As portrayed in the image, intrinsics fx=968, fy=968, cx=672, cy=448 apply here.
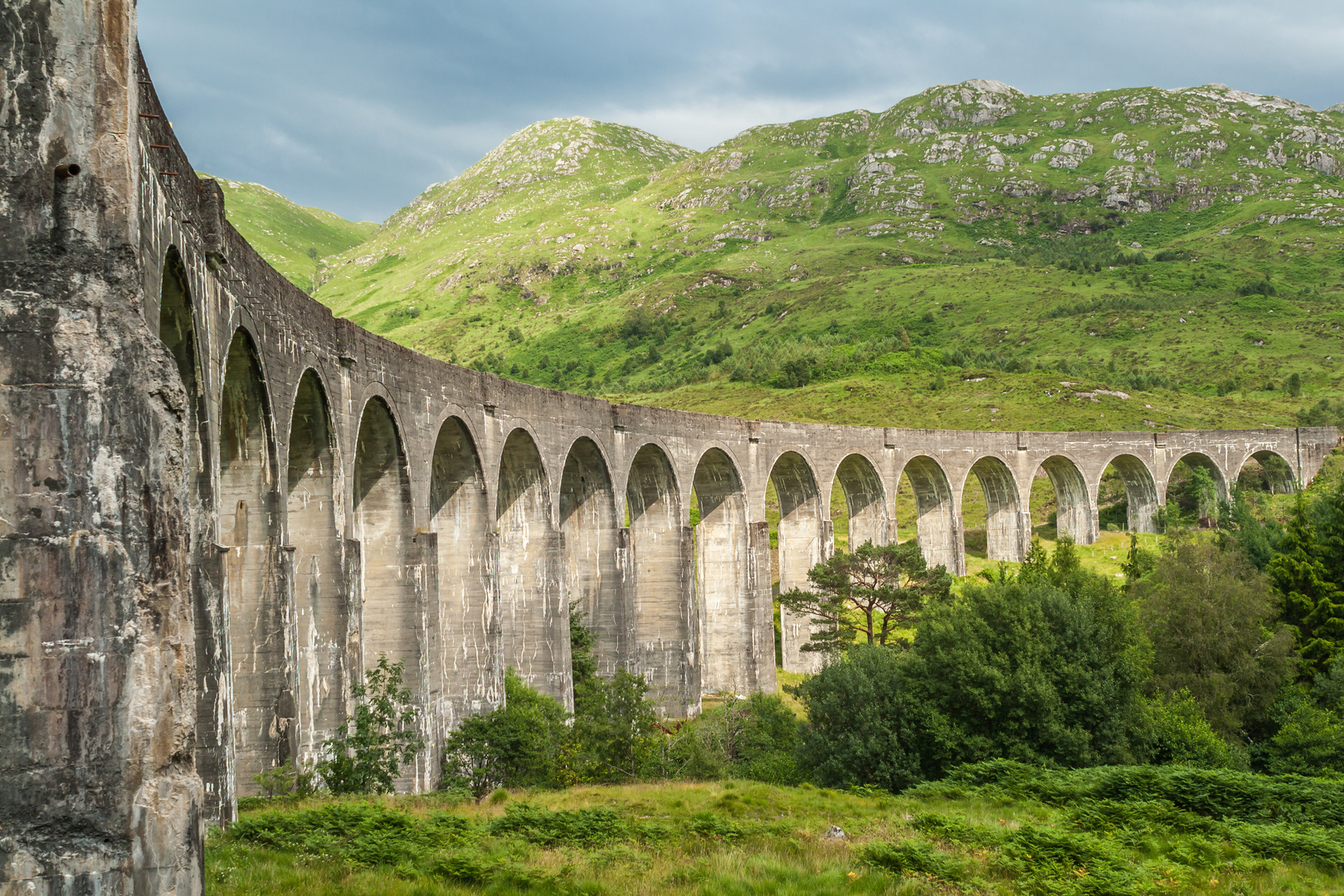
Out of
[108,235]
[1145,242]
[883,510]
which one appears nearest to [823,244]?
[1145,242]

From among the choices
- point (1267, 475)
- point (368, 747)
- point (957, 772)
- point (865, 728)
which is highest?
point (1267, 475)

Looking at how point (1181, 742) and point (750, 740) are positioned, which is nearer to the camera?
point (1181, 742)

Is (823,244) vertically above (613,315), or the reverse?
(823,244)

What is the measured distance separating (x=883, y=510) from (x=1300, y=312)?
250ft

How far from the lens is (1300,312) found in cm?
9481

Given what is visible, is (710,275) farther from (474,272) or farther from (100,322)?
(100,322)

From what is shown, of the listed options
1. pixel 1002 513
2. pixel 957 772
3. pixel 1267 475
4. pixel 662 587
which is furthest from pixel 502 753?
pixel 1267 475

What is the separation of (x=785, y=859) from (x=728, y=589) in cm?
2331

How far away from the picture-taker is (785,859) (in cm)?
1086

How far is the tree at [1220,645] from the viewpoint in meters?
25.0

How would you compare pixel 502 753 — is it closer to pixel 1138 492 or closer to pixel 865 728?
pixel 865 728

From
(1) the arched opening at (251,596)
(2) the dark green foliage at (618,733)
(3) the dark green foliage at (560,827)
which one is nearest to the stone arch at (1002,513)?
(2) the dark green foliage at (618,733)

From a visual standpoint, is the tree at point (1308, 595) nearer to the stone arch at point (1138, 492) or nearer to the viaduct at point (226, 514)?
the viaduct at point (226, 514)

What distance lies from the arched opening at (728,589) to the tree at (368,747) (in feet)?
62.3
